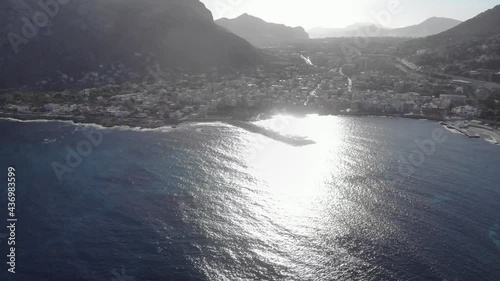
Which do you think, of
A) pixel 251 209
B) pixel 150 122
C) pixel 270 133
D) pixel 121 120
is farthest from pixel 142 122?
pixel 251 209

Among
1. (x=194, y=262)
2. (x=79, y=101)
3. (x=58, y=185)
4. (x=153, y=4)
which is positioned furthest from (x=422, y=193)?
(x=153, y=4)

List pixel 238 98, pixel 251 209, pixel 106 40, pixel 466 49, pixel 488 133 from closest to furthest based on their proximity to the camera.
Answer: pixel 251 209
pixel 488 133
pixel 238 98
pixel 106 40
pixel 466 49

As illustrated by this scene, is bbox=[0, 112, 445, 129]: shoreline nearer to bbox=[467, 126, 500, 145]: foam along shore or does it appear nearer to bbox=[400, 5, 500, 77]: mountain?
bbox=[467, 126, 500, 145]: foam along shore

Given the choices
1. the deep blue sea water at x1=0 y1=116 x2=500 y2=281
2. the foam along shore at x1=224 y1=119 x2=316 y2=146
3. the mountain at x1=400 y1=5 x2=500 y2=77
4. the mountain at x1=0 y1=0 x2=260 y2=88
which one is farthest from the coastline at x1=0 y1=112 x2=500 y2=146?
the mountain at x1=400 y1=5 x2=500 y2=77

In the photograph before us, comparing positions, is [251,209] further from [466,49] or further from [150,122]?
[466,49]

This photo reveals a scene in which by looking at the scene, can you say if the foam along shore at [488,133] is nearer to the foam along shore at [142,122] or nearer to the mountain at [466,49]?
the foam along shore at [142,122]
